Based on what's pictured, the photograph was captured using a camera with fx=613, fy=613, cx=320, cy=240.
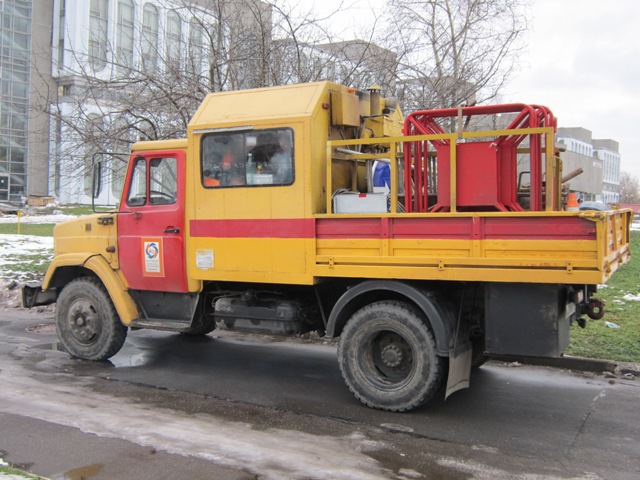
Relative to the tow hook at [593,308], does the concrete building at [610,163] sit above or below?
above

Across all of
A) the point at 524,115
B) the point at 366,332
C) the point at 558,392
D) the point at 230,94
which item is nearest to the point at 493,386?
the point at 558,392

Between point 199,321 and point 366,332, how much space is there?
7.46 ft

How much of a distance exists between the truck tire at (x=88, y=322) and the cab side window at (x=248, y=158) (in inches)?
85.6

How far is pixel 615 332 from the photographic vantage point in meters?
7.98

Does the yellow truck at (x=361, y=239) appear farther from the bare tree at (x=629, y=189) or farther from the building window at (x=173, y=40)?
the bare tree at (x=629, y=189)

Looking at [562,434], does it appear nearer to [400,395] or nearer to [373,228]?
[400,395]

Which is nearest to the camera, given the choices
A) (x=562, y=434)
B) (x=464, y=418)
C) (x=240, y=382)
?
(x=562, y=434)

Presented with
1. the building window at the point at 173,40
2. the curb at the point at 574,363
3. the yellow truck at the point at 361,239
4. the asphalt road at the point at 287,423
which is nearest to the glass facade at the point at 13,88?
the building window at the point at 173,40

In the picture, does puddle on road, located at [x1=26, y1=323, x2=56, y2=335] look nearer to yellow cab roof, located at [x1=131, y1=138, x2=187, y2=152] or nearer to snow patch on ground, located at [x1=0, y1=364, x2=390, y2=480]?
snow patch on ground, located at [x1=0, y1=364, x2=390, y2=480]

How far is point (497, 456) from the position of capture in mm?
4680

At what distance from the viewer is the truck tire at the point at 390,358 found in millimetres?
5570

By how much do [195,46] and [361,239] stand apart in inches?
279

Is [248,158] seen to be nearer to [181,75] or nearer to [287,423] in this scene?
[287,423]

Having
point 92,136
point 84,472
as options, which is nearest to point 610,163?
point 92,136
